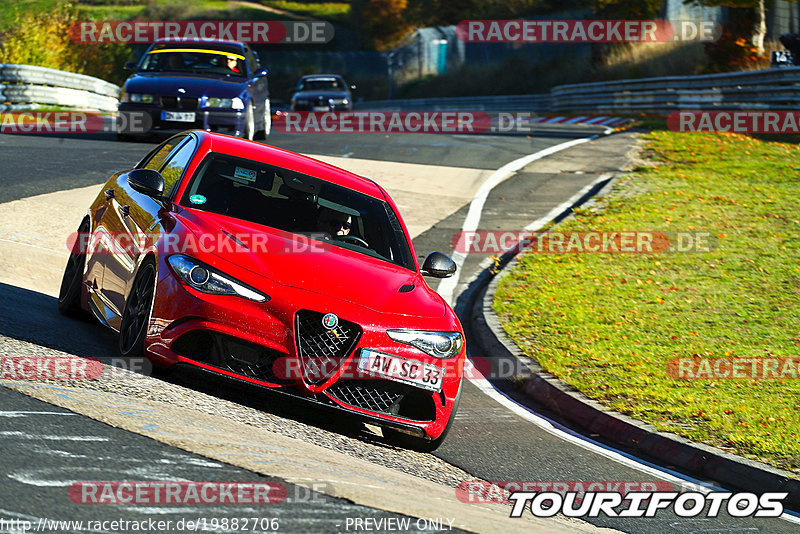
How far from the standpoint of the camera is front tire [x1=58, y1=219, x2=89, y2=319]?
8359 mm

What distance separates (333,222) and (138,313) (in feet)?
5.35

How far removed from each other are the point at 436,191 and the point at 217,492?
13603 millimetres

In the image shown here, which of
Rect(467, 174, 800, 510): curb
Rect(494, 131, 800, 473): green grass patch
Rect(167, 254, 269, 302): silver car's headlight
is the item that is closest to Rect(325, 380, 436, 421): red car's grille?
Rect(167, 254, 269, 302): silver car's headlight

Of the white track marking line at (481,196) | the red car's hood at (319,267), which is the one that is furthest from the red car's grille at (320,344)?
the white track marking line at (481,196)

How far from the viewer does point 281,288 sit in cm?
619

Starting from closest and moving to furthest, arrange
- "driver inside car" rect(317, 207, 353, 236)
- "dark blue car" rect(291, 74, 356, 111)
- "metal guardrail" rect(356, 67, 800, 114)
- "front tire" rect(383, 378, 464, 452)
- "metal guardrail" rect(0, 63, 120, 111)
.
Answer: "front tire" rect(383, 378, 464, 452) → "driver inside car" rect(317, 207, 353, 236) → "metal guardrail" rect(356, 67, 800, 114) → "metal guardrail" rect(0, 63, 120, 111) → "dark blue car" rect(291, 74, 356, 111)

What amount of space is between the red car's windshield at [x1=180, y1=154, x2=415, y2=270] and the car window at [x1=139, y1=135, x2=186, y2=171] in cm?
92

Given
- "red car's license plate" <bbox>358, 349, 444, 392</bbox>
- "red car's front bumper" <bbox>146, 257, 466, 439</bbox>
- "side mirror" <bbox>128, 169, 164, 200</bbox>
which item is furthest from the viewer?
"side mirror" <bbox>128, 169, 164, 200</bbox>

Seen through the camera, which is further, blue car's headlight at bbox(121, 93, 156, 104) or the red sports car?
blue car's headlight at bbox(121, 93, 156, 104)

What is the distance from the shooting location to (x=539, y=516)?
18.6 feet

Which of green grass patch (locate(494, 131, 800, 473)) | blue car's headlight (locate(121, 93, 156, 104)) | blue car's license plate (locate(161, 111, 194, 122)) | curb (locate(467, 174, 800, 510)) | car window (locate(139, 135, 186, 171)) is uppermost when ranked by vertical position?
blue car's headlight (locate(121, 93, 156, 104))

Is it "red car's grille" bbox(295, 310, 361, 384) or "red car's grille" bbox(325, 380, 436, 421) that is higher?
"red car's grille" bbox(295, 310, 361, 384)

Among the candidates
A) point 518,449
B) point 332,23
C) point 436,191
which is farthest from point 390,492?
point 332,23

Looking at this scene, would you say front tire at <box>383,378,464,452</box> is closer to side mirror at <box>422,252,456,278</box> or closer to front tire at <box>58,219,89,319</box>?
side mirror at <box>422,252,456,278</box>
